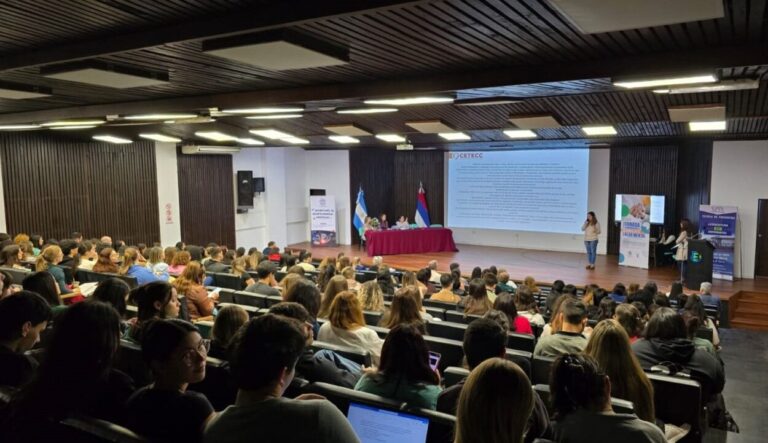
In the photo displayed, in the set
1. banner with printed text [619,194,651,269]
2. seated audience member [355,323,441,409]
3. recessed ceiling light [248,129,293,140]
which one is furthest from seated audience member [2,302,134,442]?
banner with printed text [619,194,651,269]

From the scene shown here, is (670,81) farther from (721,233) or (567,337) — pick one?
(721,233)

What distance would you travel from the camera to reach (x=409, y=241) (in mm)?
14398

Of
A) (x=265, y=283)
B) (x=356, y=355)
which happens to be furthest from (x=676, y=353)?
(x=265, y=283)

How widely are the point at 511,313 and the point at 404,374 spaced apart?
2.35m

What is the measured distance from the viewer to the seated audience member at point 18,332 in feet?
7.88

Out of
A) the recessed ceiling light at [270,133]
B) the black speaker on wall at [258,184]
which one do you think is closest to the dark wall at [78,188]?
the black speaker on wall at [258,184]

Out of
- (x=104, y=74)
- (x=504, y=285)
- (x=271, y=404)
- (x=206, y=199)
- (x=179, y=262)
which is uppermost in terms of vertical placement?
(x=104, y=74)

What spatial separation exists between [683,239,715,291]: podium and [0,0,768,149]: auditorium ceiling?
4.37 meters

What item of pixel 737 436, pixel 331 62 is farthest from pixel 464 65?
pixel 737 436

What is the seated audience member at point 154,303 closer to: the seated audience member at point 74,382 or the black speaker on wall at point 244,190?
the seated audience member at point 74,382

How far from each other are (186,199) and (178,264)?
6799 millimetres

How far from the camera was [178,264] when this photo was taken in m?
7.12

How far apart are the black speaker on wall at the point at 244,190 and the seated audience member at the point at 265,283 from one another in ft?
30.1

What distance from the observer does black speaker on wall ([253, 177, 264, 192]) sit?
15045 millimetres
